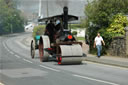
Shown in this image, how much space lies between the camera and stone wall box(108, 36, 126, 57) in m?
19.5

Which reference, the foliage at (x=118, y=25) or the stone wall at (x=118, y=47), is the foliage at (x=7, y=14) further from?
the stone wall at (x=118, y=47)

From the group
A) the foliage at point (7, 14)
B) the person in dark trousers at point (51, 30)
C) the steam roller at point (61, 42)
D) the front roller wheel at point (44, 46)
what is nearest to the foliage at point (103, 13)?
the steam roller at point (61, 42)

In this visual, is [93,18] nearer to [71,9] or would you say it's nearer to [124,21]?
[124,21]

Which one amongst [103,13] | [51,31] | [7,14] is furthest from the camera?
[7,14]

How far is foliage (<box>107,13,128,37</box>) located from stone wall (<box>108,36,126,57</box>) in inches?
29.5

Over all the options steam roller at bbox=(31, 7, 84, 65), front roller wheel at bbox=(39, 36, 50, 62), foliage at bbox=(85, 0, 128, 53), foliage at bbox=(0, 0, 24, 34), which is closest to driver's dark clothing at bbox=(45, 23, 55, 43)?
steam roller at bbox=(31, 7, 84, 65)

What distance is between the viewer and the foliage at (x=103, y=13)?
21.5 m

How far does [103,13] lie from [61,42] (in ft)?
19.4

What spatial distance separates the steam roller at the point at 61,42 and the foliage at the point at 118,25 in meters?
4.02

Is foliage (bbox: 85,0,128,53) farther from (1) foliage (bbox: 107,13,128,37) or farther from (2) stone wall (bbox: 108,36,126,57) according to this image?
(2) stone wall (bbox: 108,36,126,57)

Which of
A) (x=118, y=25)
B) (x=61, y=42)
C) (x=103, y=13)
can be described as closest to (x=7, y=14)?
(x=103, y=13)

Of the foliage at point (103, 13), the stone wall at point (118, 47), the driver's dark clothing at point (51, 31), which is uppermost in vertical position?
the foliage at point (103, 13)

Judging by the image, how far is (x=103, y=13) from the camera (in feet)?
70.1

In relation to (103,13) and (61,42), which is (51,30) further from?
(103,13)
